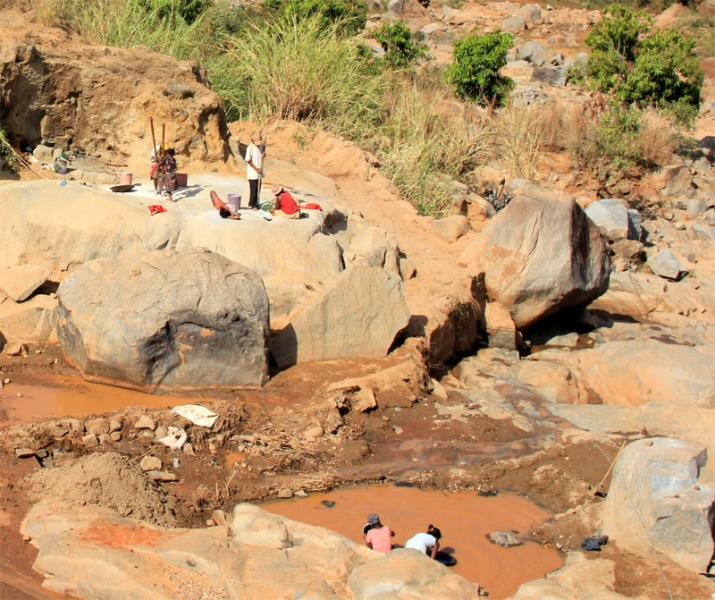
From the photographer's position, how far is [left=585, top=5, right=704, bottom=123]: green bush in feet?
47.1

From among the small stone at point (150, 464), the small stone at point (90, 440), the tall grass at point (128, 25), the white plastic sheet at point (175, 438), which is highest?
the tall grass at point (128, 25)

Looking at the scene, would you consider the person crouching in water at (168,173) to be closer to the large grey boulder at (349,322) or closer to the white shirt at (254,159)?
the white shirt at (254,159)

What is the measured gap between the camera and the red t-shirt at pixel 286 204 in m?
7.66

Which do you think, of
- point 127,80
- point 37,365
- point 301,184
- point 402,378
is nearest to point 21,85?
point 127,80

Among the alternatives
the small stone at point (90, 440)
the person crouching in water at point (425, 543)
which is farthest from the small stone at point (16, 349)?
the person crouching in water at point (425, 543)

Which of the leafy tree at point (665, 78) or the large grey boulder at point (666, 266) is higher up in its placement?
the leafy tree at point (665, 78)

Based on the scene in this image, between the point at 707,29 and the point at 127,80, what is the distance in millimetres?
18165

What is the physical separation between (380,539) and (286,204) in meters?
3.86

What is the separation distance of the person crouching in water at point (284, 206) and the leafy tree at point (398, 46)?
6.66 meters

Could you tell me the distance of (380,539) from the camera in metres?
4.43

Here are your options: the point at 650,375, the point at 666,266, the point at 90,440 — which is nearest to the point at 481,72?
the point at 666,266

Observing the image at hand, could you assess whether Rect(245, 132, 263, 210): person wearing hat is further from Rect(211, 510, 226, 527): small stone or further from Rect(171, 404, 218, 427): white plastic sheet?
Rect(211, 510, 226, 527): small stone

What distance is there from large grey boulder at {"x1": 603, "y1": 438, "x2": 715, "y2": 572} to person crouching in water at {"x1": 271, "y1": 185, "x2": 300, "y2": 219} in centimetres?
378

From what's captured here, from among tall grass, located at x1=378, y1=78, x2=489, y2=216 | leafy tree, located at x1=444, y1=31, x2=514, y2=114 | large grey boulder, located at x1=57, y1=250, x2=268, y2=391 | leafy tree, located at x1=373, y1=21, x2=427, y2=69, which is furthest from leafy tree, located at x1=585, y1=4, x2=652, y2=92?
large grey boulder, located at x1=57, y1=250, x2=268, y2=391
